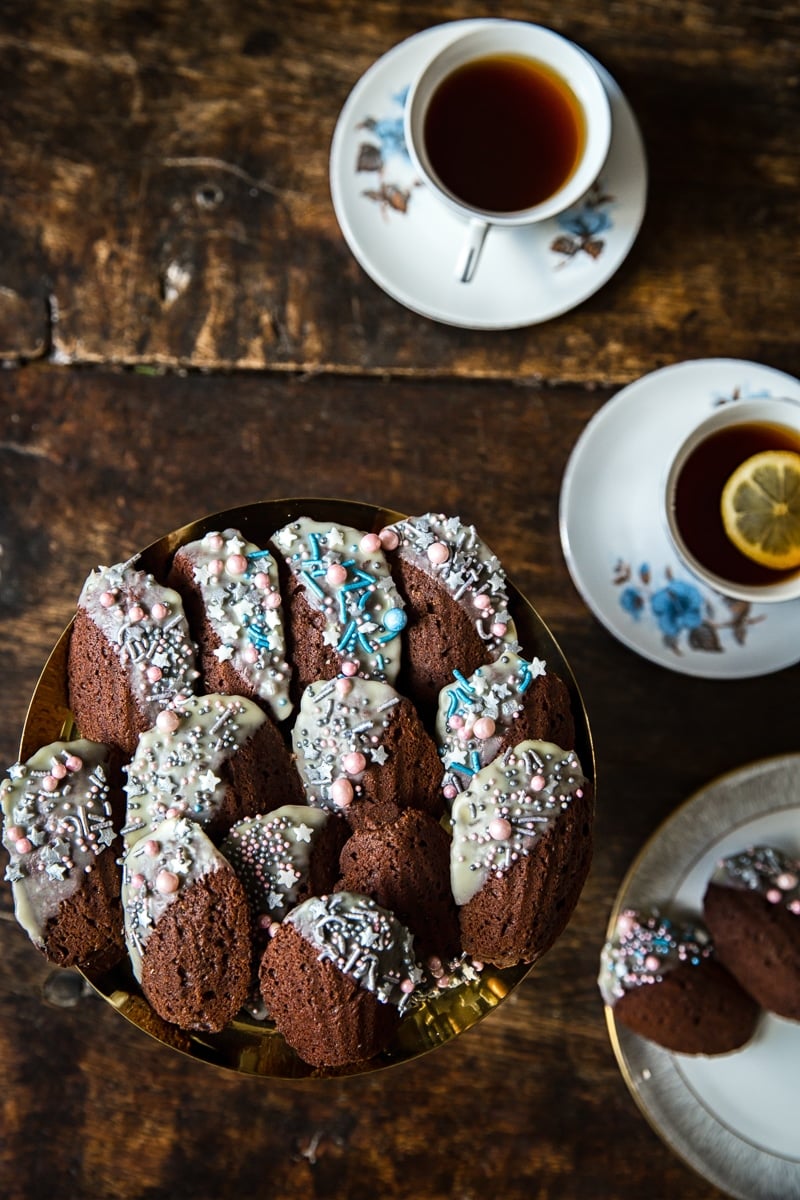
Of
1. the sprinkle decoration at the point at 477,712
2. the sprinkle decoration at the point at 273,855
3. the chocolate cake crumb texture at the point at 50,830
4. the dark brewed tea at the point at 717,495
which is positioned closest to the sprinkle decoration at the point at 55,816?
the chocolate cake crumb texture at the point at 50,830

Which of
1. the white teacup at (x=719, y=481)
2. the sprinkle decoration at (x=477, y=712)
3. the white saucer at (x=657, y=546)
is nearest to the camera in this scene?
the sprinkle decoration at (x=477, y=712)

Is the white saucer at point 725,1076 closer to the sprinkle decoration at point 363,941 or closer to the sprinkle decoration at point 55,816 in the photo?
the sprinkle decoration at point 363,941

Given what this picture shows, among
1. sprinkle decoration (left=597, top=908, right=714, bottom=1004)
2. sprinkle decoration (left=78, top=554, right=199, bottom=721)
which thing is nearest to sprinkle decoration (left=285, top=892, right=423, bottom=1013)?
sprinkle decoration (left=78, top=554, right=199, bottom=721)

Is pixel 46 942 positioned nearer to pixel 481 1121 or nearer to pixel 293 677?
pixel 293 677

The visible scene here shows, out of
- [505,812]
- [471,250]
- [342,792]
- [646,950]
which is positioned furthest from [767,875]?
[471,250]

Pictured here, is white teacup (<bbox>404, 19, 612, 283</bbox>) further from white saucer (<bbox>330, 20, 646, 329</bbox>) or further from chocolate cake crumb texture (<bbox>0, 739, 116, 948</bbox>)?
chocolate cake crumb texture (<bbox>0, 739, 116, 948</bbox>)

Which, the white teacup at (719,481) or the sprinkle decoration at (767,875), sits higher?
the white teacup at (719,481)
